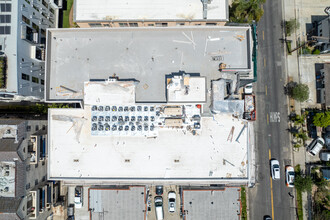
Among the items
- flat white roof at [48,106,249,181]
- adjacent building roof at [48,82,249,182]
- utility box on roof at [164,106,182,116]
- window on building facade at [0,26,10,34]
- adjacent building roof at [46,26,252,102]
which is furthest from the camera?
window on building facade at [0,26,10,34]

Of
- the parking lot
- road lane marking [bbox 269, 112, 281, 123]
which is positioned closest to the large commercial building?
the parking lot

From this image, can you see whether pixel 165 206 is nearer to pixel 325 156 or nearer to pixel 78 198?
pixel 78 198

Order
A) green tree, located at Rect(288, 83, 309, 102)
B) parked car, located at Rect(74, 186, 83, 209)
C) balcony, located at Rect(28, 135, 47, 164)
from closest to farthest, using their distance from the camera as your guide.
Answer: balcony, located at Rect(28, 135, 47, 164) → green tree, located at Rect(288, 83, 309, 102) → parked car, located at Rect(74, 186, 83, 209)

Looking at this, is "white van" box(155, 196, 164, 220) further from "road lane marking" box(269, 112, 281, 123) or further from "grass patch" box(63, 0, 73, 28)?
"grass patch" box(63, 0, 73, 28)

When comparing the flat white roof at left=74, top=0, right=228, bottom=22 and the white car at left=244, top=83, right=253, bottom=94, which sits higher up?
the flat white roof at left=74, top=0, right=228, bottom=22

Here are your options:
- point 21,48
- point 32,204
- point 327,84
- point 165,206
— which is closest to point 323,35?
point 327,84

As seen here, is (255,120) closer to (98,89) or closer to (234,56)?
(234,56)

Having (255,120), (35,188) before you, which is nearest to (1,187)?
(35,188)

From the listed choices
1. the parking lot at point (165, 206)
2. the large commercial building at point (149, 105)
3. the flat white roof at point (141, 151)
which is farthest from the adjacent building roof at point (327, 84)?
the parking lot at point (165, 206)
